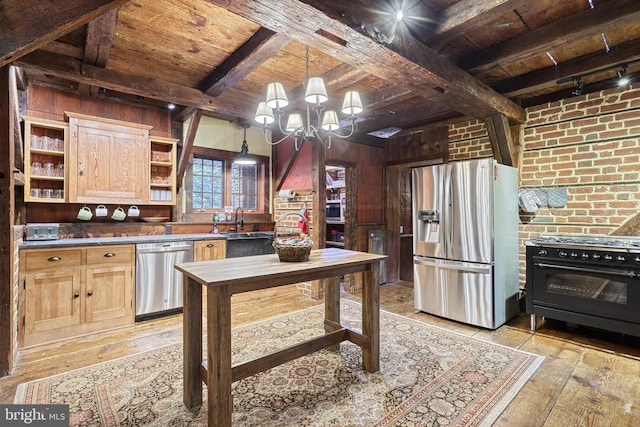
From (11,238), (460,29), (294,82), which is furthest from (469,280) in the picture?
(11,238)

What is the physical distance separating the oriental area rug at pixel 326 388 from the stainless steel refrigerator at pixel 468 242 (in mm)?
591

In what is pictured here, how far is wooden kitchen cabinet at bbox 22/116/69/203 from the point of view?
3275 millimetres

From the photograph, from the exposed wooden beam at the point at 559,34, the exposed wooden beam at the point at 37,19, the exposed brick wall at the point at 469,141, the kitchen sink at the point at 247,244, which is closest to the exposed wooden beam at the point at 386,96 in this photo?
the exposed wooden beam at the point at 559,34

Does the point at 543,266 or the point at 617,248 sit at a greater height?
the point at 617,248

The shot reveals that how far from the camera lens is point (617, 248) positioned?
2.68 metres

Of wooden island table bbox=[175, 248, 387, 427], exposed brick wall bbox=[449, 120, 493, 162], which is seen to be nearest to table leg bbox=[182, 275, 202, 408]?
wooden island table bbox=[175, 248, 387, 427]

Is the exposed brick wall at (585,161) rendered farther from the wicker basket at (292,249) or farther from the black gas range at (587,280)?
the wicker basket at (292,249)

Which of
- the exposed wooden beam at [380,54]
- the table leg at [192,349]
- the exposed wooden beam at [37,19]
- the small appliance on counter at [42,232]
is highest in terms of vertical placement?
the exposed wooden beam at [380,54]

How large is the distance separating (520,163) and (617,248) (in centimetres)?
142

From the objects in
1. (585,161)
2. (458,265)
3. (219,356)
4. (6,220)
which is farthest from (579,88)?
(6,220)

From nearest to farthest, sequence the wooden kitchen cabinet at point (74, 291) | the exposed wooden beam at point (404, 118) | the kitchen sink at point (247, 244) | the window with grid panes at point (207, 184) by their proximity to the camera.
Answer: the wooden kitchen cabinet at point (74, 291)
the exposed wooden beam at point (404, 118)
the kitchen sink at point (247, 244)
the window with grid panes at point (207, 184)

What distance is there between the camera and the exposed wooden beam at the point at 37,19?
4.22 ft

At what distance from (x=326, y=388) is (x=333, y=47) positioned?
2.23 metres

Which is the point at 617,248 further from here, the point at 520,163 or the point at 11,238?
the point at 11,238
